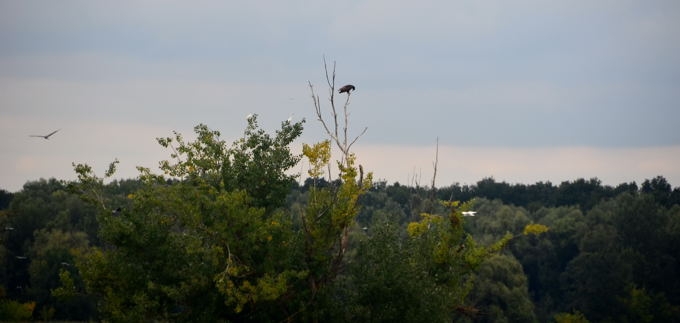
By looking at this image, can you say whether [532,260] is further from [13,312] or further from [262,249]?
[262,249]

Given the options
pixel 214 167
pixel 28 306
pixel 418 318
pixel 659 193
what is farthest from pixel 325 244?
pixel 659 193

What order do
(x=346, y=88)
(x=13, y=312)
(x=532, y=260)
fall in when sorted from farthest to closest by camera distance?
(x=532, y=260) < (x=13, y=312) < (x=346, y=88)

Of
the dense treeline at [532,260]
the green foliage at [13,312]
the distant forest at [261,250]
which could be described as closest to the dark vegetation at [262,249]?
the distant forest at [261,250]

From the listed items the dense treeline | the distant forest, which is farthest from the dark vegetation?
the dense treeline

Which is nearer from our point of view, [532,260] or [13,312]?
[13,312]

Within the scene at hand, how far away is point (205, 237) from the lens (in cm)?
2686

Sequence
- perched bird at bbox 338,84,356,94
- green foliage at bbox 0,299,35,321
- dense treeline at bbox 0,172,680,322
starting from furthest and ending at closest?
1. dense treeline at bbox 0,172,680,322
2. green foliage at bbox 0,299,35,321
3. perched bird at bbox 338,84,356,94

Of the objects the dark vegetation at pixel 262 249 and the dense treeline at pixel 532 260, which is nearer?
the dark vegetation at pixel 262 249

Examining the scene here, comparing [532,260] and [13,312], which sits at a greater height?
[532,260]

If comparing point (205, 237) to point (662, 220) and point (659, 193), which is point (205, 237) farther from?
point (659, 193)

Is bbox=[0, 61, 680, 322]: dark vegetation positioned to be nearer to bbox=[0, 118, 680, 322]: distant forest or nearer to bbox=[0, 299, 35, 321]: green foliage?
bbox=[0, 118, 680, 322]: distant forest

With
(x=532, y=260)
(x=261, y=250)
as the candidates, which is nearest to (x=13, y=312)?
(x=261, y=250)

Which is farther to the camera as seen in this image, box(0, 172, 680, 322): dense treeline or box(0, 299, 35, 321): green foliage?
box(0, 172, 680, 322): dense treeline

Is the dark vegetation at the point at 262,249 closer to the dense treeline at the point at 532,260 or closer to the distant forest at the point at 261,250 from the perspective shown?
the distant forest at the point at 261,250
